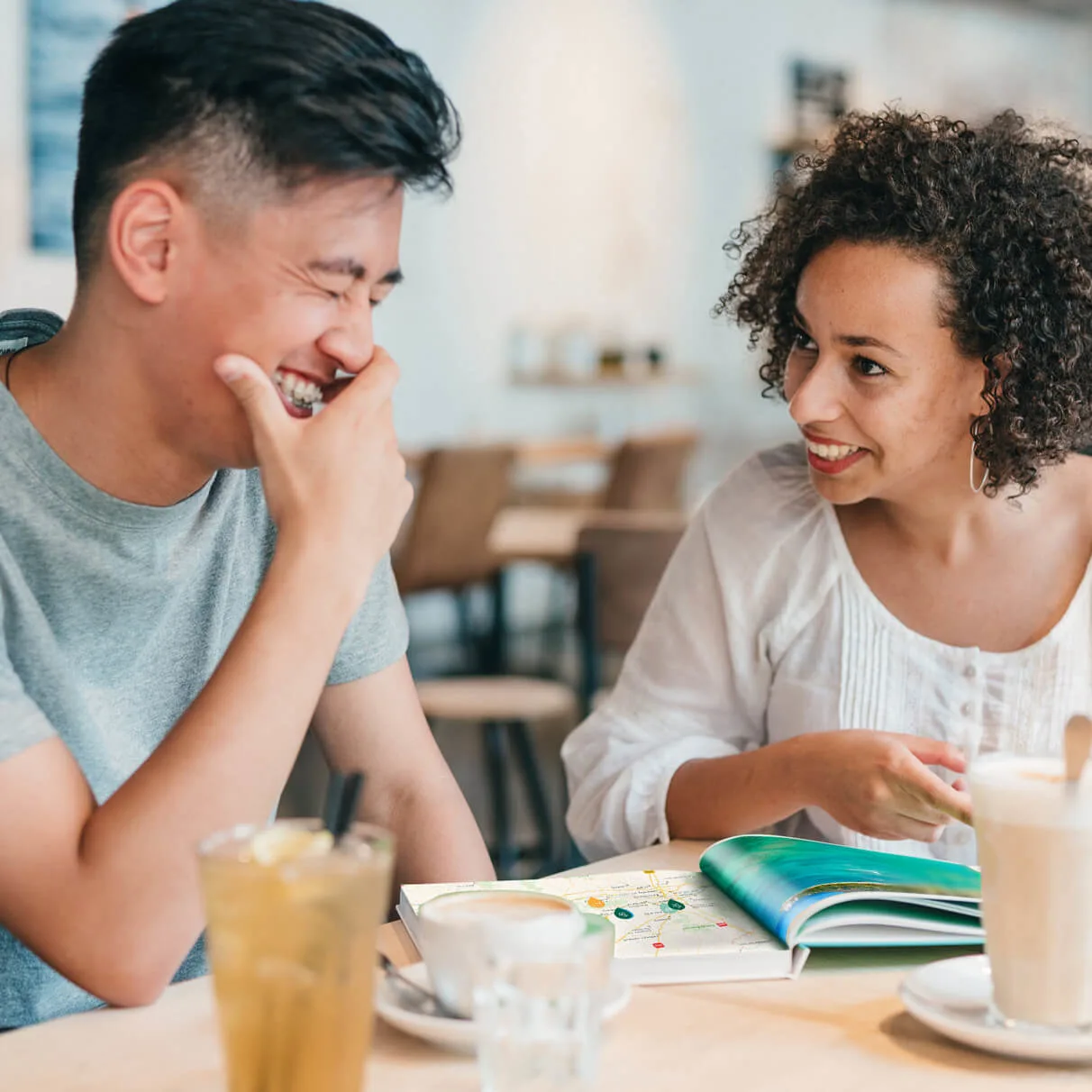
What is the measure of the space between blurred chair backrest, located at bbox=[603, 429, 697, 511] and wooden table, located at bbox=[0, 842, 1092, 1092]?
14.7 ft

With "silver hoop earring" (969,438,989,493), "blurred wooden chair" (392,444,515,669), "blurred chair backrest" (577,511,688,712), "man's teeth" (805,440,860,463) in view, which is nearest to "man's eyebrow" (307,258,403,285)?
"man's teeth" (805,440,860,463)

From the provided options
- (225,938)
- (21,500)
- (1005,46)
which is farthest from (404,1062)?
(1005,46)

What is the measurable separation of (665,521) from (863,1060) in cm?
271

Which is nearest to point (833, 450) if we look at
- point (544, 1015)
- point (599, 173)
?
point (544, 1015)

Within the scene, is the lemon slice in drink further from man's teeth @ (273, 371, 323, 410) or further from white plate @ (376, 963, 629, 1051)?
man's teeth @ (273, 371, 323, 410)

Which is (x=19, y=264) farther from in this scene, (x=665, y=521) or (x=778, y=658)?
(x=778, y=658)

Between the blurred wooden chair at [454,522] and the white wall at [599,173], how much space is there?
1382 mm

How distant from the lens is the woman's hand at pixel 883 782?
3.88 ft

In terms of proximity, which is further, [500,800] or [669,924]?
[500,800]

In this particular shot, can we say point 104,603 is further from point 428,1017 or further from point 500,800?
point 500,800

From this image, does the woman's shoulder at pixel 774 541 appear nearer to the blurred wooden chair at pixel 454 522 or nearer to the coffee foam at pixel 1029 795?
the coffee foam at pixel 1029 795

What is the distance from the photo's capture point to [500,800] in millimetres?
3309

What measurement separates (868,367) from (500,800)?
196cm

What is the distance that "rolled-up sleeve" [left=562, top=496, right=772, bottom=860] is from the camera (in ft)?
5.14
